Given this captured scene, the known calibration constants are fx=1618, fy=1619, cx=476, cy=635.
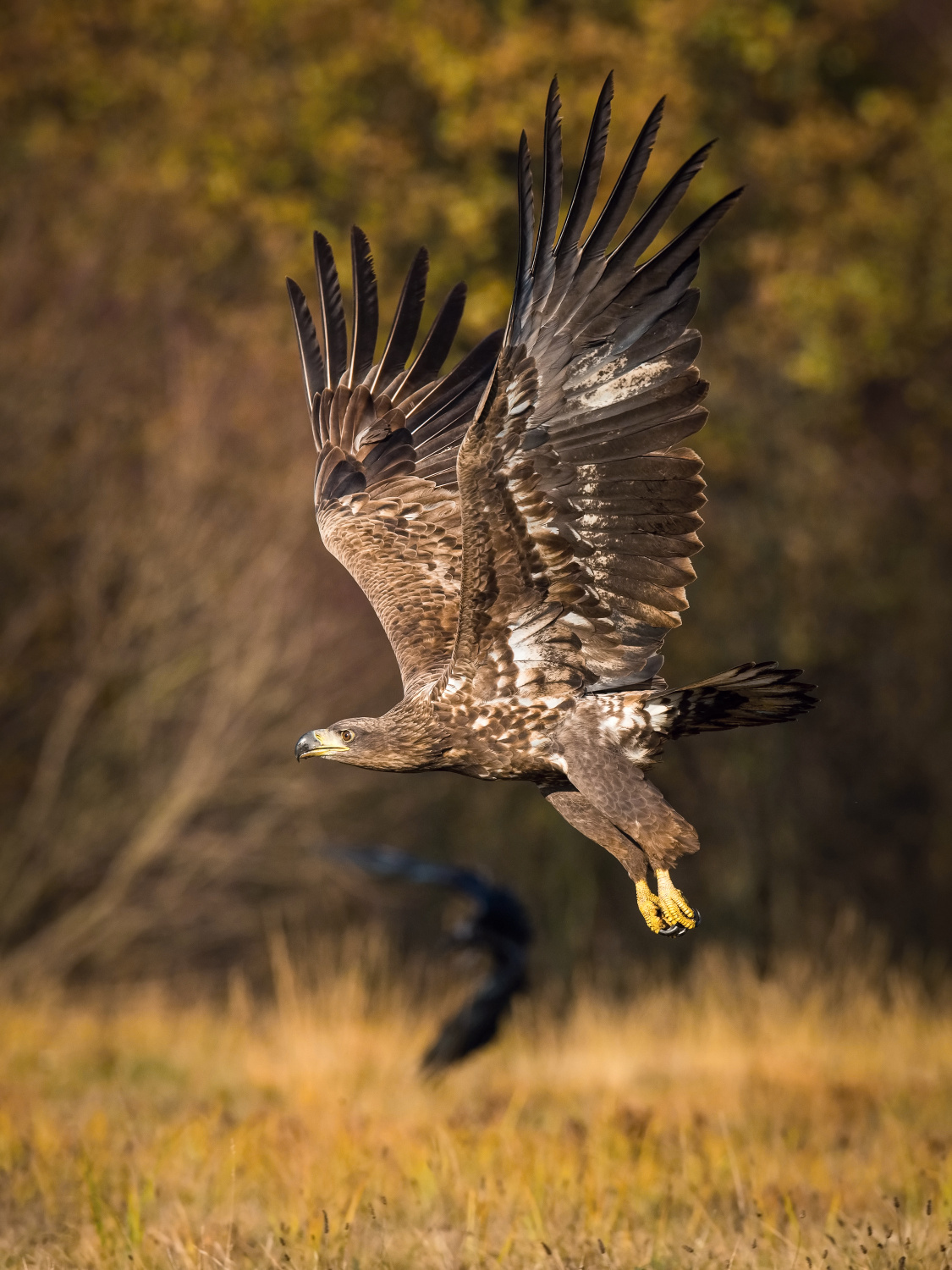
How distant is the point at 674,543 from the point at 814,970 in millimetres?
9599

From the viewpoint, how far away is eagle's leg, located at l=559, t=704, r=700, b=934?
16.5ft

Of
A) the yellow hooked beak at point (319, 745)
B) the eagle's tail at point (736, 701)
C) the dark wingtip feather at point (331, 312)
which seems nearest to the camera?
the eagle's tail at point (736, 701)

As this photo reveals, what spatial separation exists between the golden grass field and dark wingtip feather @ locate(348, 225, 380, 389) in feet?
10.5

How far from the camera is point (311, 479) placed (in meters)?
13.4

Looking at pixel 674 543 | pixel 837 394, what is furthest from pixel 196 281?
pixel 674 543

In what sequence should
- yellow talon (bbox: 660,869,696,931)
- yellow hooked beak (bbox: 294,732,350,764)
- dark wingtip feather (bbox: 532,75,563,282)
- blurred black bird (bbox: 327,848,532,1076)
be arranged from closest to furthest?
Result: dark wingtip feather (bbox: 532,75,563,282), yellow talon (bbox: 660,869,696,931), yellow hooked beak (bbox: 294,732,350,764), blurred black bird (bbox: 327,848,532,1076)

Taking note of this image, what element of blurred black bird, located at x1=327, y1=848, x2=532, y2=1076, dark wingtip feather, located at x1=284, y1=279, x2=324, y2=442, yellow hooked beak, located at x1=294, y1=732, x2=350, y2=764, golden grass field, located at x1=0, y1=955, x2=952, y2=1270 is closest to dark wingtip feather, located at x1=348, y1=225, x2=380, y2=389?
dark wingtip feather, located at x1=284, y1=279, x2=324, y2=442

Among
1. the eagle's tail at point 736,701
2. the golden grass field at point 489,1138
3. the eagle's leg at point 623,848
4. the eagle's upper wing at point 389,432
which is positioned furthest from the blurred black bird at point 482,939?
the eagle's tail at point 736,701

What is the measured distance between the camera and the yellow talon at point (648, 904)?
5.09 m

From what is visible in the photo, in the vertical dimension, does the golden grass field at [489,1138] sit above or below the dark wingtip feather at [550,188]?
below

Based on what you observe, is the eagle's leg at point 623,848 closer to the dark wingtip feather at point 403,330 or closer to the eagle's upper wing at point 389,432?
the eagle's upper wing at point 389,432

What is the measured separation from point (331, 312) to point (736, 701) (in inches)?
105

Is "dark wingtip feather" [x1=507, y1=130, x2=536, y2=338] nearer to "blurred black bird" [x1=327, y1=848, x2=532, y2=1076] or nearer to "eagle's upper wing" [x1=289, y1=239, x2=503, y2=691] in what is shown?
"eagle's upper wing" [x1=289, y1=239, x2=503, y2=691]

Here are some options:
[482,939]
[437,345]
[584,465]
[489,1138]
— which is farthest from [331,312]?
[482,939]
